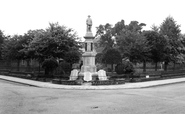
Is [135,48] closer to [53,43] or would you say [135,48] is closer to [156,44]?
[156,44]

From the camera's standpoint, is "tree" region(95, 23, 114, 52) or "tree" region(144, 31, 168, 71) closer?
"tree" region(144, 31, 168, 71)

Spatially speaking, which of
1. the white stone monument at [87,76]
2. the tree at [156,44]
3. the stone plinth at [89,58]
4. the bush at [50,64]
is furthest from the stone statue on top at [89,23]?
the tree at [156,44]

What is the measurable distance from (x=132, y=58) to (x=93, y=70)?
10.8 metres

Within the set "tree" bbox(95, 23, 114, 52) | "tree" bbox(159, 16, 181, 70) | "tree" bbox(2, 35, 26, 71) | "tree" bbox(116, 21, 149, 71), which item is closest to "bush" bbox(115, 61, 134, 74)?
"tree" bbox(116, 21, 149, 71)

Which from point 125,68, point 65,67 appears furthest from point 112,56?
point 65,67

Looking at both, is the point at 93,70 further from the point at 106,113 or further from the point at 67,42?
the point at 106,113

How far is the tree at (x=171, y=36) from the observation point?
35.0m

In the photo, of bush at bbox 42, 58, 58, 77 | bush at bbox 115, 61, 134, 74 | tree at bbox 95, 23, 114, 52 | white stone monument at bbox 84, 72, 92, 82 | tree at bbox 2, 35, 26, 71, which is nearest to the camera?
white stone monument at bbox 84, 72, 92, 82

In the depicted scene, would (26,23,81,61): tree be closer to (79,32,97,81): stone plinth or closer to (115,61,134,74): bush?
(79,32,97,81): stone plinth

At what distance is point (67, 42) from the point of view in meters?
26.2

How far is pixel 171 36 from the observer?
127 feet

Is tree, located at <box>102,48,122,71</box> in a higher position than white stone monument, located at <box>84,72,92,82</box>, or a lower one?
higher

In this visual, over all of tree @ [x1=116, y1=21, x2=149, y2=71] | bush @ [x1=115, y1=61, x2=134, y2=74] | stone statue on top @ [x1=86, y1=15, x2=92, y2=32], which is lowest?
bush @ [x1=115, y1=61, x2=134, y2=74]

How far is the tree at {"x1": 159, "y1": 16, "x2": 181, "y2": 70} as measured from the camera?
35.0m
